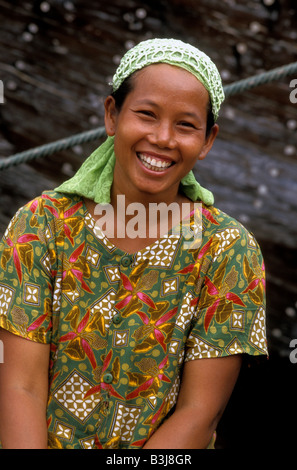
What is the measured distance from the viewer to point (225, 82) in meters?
2.85

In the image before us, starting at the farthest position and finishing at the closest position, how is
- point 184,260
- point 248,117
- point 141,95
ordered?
1. point 248,117
2. point 184,260
3. point 141,95

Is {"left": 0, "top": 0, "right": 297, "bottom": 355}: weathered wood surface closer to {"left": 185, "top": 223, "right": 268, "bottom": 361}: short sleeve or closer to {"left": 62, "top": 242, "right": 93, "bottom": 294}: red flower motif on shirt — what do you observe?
{"left": 185, "top": 223, "right": 268, "bottom": 361}: short sleeve

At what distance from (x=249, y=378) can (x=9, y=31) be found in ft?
6.05

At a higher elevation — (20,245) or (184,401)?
(20,245)

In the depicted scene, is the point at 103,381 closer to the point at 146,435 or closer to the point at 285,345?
the point at 146,435

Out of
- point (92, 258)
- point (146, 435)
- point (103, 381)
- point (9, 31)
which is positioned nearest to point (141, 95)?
point (92, 258)

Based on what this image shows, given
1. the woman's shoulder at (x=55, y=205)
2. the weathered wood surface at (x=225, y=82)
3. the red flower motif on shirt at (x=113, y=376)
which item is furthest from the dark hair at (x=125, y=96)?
the weathered wood surface at (x=225, y=82)

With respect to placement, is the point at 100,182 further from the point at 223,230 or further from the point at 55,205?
the point at 223,230

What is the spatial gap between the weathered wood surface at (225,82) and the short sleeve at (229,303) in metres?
1.21

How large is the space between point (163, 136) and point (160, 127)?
29mm

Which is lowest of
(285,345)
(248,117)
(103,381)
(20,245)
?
(285,345)

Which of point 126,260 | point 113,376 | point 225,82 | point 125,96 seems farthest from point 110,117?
point 225,82

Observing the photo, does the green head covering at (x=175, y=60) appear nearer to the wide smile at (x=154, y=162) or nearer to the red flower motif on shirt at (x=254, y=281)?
the wide smile at (x=154, y=162)
